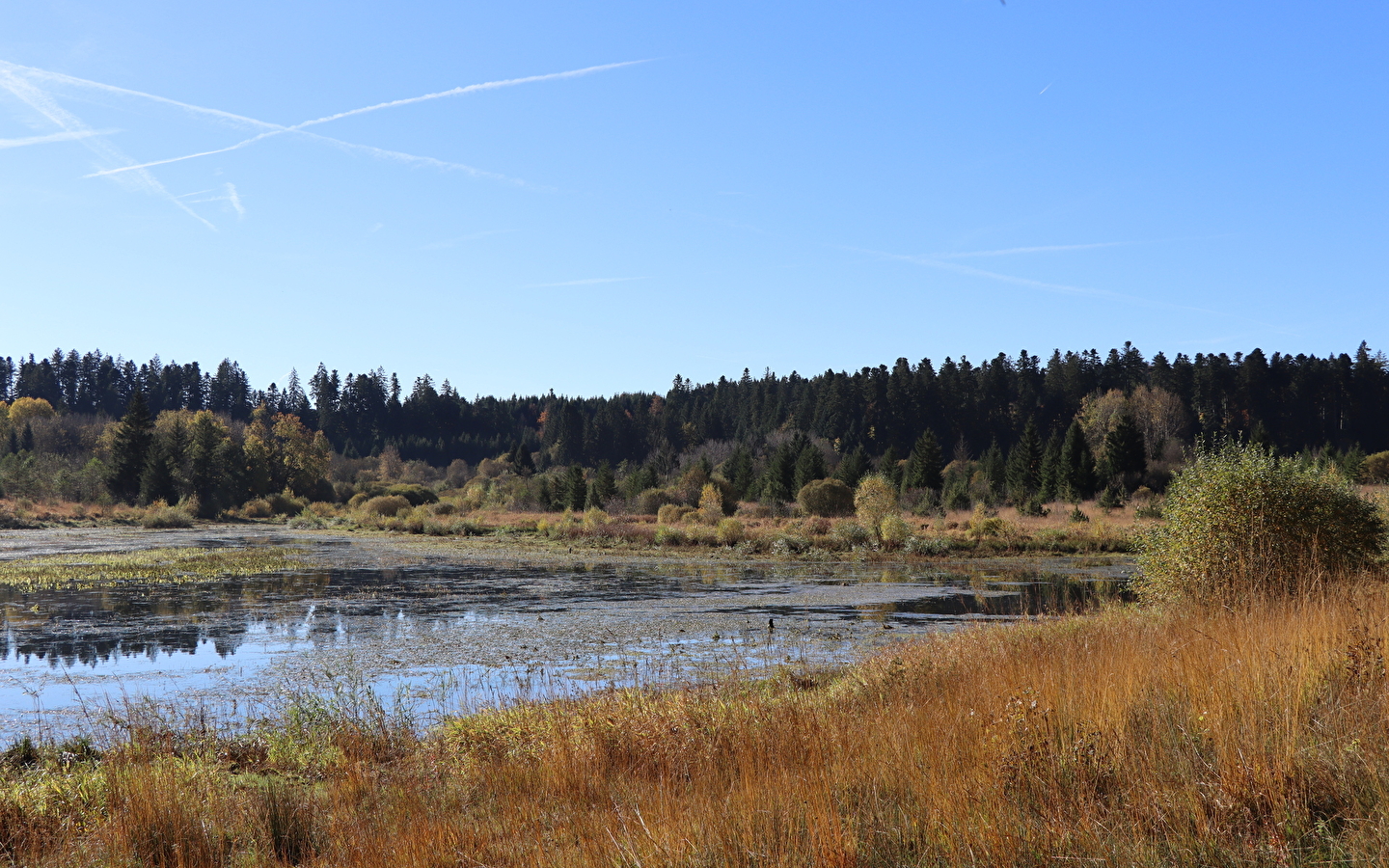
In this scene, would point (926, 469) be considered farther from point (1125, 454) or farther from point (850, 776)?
point (850, 776)

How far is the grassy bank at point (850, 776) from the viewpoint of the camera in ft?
15.0

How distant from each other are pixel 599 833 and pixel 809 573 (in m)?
26.6

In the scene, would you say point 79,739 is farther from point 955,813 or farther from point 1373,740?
point 1373,740

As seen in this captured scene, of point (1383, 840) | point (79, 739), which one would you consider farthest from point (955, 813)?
point (79, 739)

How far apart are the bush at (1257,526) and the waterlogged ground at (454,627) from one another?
2.15m

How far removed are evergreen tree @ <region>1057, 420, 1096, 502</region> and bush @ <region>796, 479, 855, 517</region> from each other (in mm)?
18003

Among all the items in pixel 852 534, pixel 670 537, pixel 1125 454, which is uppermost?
pixel 1125 454

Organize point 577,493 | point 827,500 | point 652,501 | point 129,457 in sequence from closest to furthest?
point 827,500
point 652,501
point 577,493
point 129,457

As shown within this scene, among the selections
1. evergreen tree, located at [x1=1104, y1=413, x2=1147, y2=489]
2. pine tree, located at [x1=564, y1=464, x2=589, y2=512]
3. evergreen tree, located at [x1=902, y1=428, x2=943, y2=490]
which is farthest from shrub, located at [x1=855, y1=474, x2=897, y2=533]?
pine tree, located at [x1=564, y1=464, x2=589, y2=512]

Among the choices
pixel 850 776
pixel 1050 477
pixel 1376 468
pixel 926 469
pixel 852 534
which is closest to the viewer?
pixel 850 776

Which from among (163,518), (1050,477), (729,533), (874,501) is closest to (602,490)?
(729,533)

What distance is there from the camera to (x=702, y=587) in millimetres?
26844

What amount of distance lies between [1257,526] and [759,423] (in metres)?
122

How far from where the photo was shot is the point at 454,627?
18.7 m
